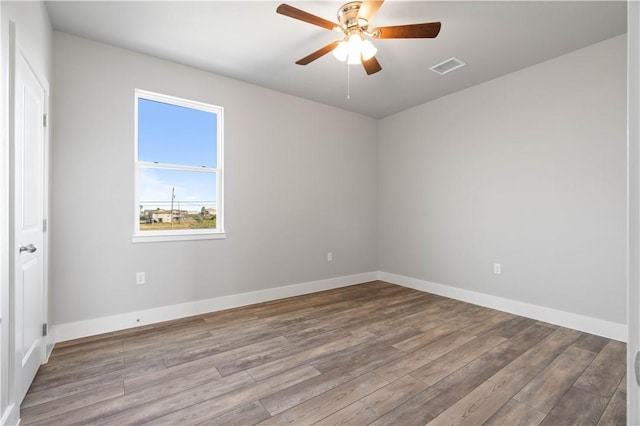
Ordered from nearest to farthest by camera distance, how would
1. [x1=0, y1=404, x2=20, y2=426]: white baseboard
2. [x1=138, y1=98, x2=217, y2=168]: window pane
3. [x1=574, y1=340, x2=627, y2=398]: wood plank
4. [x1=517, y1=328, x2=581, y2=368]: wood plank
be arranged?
[x1=0, y1=404, x2=20, y2=426]: white baseboard → [x1=574, y1=340, x2=627, y2=398]: wood plank → [x1=517, y1=328, x2=581, y2=368]: wood plank → [x1=138, y1=98, x2=217, y2=168]: window pane

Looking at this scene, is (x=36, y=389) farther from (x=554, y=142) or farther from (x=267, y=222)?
(x=554, y=142)

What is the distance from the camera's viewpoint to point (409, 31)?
7.36 feet

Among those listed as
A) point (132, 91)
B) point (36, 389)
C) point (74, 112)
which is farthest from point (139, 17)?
point (36, 389)

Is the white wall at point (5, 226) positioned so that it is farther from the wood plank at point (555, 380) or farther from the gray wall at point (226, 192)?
the wood plank at point (555, 380)

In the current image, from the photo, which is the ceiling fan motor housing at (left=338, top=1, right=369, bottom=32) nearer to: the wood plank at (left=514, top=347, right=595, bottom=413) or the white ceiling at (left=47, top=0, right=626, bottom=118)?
the white ceiling at (left=47, top=0, right=626, bottom=118)

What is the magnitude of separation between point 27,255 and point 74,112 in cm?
156

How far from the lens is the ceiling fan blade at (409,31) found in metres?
2.14

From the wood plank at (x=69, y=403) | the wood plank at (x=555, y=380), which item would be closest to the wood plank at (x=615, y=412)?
the wood plank at (x=555, y=380)

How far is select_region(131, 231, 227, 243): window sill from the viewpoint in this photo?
10.4 ft

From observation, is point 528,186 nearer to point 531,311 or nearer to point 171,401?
point 531,311

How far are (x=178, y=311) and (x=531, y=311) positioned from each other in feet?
12.9

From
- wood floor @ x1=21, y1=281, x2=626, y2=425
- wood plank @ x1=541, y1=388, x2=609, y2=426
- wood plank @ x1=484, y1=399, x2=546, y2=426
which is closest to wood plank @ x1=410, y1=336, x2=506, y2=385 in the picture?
wood floor @ x1=21, y1=281, x2=626, y2=425

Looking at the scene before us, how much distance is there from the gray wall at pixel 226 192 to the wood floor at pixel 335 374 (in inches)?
20.8

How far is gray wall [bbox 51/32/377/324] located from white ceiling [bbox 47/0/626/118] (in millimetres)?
297
